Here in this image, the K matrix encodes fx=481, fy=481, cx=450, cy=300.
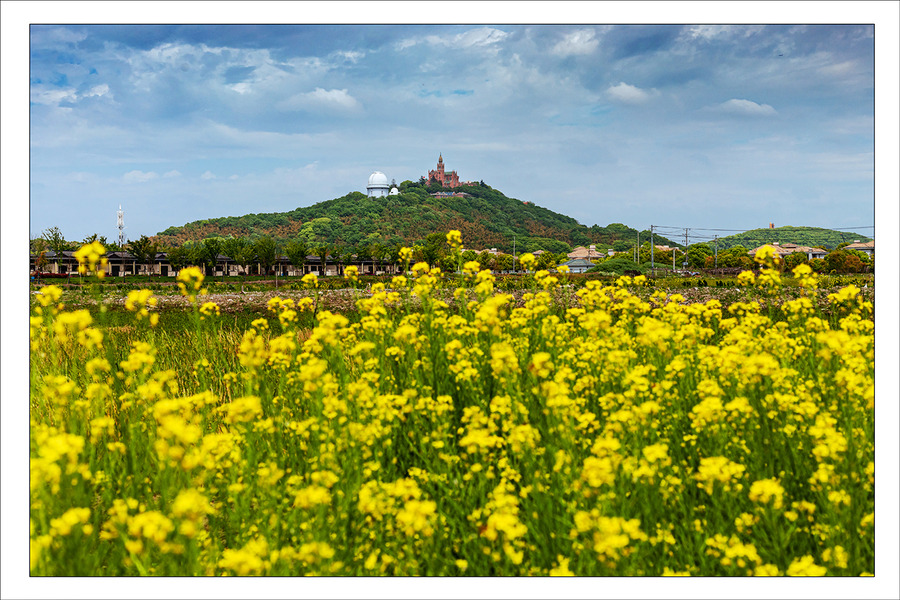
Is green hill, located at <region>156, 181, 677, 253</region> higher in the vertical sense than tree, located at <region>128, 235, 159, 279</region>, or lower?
higher

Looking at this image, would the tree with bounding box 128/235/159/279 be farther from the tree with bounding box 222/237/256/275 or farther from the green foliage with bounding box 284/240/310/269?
the green foliage with bounding box 284/240/310/269

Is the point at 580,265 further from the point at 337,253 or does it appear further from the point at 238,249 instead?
the point at 238,249

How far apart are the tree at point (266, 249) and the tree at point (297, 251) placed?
0.38m

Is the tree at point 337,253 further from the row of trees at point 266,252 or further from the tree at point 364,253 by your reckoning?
the tree at point 364,253

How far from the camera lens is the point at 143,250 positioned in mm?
10430

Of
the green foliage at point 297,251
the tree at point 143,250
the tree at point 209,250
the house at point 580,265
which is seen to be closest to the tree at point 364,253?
the green foliage at point 297,251

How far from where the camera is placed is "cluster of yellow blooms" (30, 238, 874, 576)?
1961 mm

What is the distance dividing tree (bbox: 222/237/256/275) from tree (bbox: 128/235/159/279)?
317 cm

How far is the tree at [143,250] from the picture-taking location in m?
9.91

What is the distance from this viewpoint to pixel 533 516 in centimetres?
224

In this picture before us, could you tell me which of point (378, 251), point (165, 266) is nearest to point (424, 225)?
point (378, 251)

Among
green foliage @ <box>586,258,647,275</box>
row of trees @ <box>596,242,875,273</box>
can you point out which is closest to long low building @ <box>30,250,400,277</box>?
row of trees @ <box>596,242,875,273</box>

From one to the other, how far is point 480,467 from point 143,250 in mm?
10854

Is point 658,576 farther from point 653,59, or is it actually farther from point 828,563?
point 653,59
